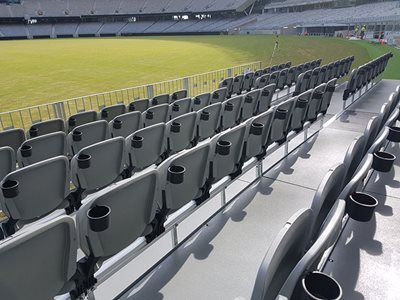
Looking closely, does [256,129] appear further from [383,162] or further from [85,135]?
[85,135]

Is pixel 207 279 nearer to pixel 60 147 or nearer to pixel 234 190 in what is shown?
pixel 234 190

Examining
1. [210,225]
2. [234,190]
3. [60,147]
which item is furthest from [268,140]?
[60,147]

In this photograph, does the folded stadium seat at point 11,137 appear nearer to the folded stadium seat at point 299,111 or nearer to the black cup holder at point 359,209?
the folded stadium seat at point 299,111

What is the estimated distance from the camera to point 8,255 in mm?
1209

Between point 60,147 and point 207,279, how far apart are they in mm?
2313

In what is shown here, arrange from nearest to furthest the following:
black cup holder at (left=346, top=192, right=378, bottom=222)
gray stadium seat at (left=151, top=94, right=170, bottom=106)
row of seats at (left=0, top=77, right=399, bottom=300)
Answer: row of seats at (left=0, top=77, right=399, bottom=300) → black cup holder at (left=346, top=192, right=378, bottom=222) → gray stadium seat at (left=151, top=94, right=170, bottom=106)

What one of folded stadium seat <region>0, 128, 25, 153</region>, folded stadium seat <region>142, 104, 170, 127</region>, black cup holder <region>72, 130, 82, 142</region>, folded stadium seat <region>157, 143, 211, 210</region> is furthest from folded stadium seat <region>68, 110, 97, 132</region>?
folded stadium seat <region>157, 143, 211, 210</region>

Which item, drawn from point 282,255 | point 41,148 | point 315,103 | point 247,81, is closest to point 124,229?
point 282,255

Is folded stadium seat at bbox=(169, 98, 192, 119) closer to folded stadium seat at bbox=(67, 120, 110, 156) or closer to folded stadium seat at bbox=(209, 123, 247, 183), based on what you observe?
folded stadium seat at bbox=(67, 120, 110, 156)

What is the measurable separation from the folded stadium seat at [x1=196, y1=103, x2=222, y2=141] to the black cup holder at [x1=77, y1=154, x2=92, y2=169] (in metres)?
1.73

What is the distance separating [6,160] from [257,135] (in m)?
2.51

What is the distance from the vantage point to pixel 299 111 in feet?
14.2

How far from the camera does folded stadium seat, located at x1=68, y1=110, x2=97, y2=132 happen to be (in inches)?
182

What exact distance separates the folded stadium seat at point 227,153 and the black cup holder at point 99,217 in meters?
1.23
